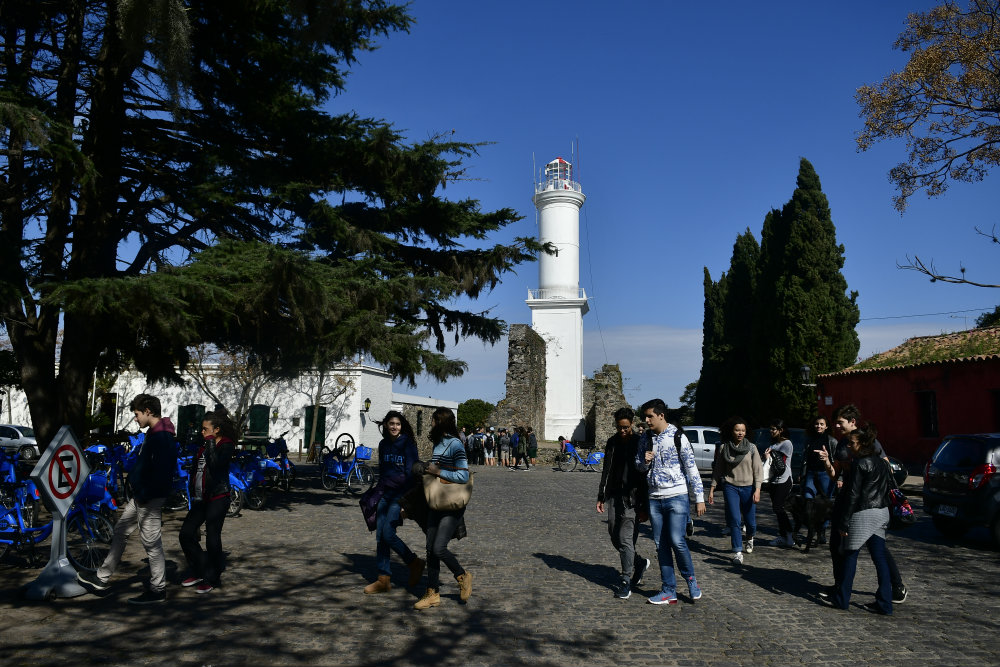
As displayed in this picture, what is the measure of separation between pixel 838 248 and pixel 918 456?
10567 mm

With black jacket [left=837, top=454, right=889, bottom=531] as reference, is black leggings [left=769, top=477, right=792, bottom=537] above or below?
below

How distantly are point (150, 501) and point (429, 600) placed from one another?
7.93 feet

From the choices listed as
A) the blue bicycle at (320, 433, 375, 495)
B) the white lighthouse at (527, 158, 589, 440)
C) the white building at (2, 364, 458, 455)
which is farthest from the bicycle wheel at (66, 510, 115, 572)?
the white lighthouse at (527, 158, 589, 440)

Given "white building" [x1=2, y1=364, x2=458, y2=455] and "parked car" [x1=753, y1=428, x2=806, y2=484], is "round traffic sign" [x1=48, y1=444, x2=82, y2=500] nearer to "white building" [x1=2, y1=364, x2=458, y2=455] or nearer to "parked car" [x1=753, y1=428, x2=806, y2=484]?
"parked car" [x1=753, y1=428, x2=806, y2=484]

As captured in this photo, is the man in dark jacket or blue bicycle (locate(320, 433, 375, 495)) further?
blue bicycle (locate(320, 433, 375, 495))

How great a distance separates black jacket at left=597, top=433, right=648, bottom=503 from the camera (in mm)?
6621

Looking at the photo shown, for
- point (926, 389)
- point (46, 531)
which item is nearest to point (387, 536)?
point (46, 531)

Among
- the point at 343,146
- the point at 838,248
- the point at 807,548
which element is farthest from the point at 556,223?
the point at 807,548

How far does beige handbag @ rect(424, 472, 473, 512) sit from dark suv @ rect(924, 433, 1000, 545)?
7263 mm

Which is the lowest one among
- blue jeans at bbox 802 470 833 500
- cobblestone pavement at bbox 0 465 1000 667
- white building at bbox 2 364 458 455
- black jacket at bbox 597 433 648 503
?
cobblestone pavement at bbox 0 465 1000 667

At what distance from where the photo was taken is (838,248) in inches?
1195

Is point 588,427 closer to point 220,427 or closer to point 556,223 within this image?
point 556,223

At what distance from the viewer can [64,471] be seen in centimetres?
617

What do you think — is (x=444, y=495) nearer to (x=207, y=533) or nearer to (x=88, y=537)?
(x=207, y=533)
